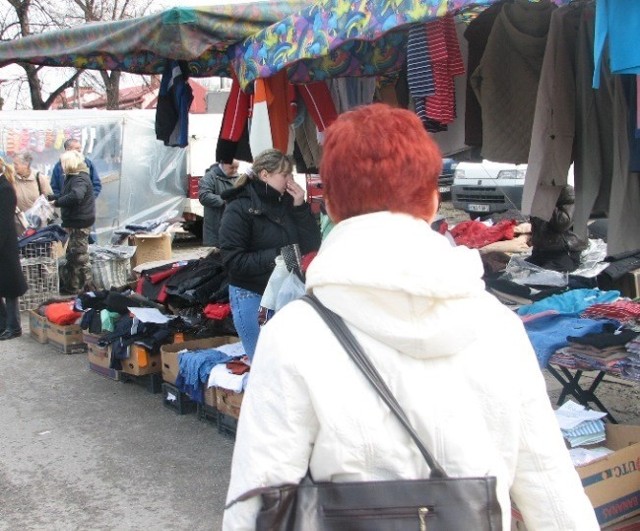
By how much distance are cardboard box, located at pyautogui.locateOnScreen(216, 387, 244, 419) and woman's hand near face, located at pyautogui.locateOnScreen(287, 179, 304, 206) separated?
1319 mm

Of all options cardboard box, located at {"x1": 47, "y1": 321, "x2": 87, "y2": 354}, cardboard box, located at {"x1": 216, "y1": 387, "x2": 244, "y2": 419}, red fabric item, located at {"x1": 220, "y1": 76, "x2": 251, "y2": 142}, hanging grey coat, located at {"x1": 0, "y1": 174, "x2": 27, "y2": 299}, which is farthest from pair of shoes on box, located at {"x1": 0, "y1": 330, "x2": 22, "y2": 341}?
cardboard box, located at {"x1": 216, "y1": 387, "x2": 244, "y2": 419}

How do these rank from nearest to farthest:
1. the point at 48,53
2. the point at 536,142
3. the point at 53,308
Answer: the point at 536,142
the point at 48,53
the point at 53,308

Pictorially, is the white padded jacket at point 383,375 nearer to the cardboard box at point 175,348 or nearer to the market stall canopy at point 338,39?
the market stall canopy at point 338,39

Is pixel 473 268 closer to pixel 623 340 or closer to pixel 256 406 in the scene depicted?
pixel 256 406

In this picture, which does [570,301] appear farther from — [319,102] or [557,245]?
[319,102]

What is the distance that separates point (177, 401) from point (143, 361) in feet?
2.07

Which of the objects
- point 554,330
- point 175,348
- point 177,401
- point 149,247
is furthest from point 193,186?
point 554,330

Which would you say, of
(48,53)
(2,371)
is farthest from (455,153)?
(2,371)

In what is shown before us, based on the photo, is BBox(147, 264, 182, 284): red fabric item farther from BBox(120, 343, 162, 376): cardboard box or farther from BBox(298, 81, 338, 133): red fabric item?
BBox(298, 81, 338, 133): red fabric item

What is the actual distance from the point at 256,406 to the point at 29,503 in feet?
11.7

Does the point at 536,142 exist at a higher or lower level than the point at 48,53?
lower

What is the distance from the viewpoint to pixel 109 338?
6.96 meters

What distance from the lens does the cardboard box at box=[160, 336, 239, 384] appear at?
6.21 metres

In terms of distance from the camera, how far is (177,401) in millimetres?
6211
